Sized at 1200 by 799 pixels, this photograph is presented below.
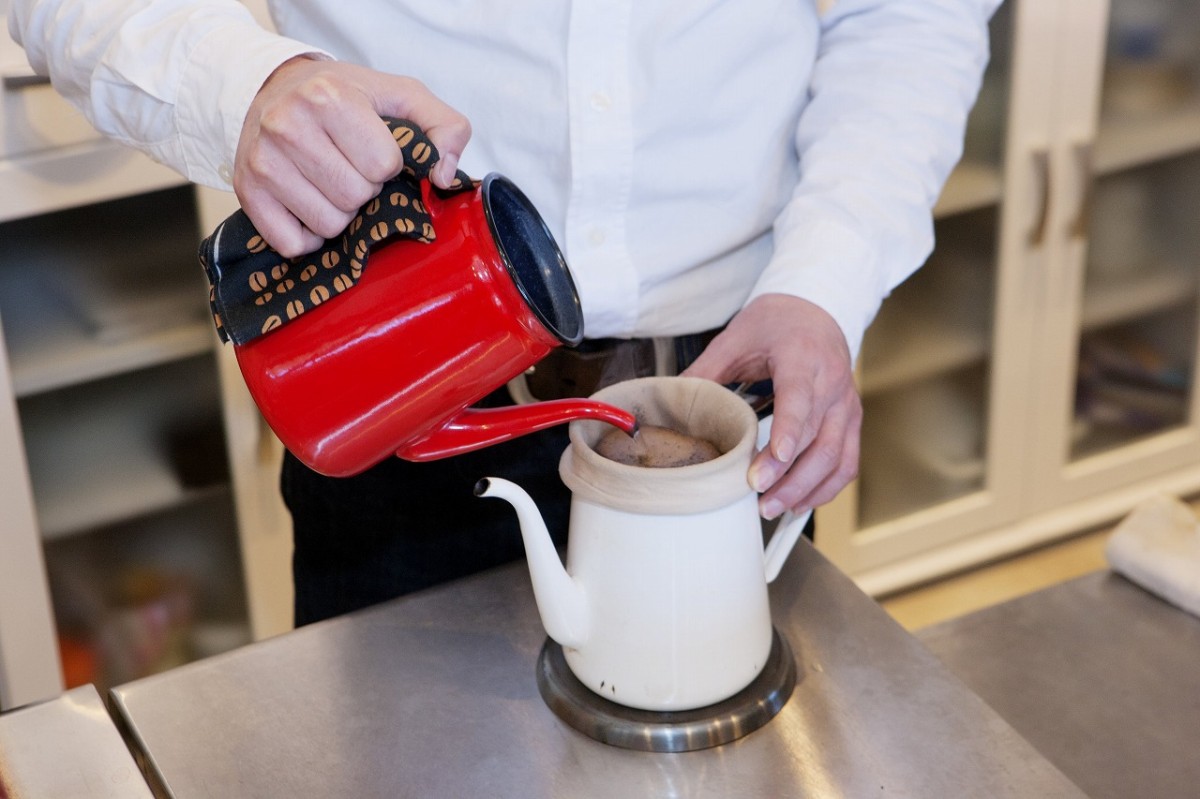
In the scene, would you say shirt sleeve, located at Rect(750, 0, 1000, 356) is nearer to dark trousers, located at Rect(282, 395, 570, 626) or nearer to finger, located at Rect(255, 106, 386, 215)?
dark trousers, located at Rect(282, 395, 570, 626)

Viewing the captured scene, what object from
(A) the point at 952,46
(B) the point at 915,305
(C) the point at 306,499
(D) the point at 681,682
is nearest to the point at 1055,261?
(B) the point at 915,305

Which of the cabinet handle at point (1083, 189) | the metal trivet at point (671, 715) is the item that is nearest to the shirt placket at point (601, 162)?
the metal trivet at point (671, 715)

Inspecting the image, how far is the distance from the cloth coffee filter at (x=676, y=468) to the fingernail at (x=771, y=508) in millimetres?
57

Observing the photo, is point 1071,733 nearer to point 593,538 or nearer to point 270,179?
point 593,538

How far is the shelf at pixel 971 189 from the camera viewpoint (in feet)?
6.28

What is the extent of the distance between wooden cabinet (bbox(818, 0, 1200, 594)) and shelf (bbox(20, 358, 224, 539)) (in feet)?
2.92

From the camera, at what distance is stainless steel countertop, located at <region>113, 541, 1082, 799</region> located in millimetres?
693

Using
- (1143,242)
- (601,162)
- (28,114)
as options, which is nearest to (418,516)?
(601,162)

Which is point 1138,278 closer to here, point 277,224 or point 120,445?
point 120,445

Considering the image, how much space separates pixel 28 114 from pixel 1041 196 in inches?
52.9

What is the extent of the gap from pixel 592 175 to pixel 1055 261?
1249 mm

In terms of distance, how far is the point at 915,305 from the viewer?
205 centimetres

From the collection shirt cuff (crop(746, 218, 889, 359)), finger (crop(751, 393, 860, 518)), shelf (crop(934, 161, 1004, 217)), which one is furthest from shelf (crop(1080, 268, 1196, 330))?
finger (crop(751, 393, 860, 518))

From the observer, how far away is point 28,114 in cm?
139
